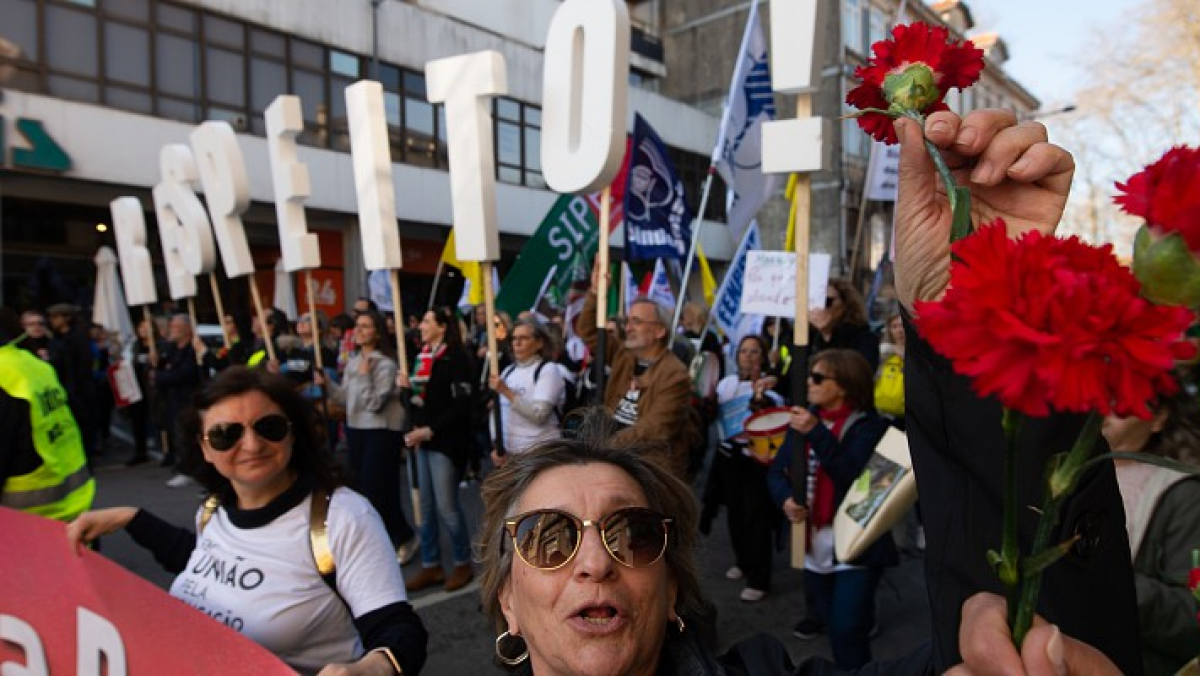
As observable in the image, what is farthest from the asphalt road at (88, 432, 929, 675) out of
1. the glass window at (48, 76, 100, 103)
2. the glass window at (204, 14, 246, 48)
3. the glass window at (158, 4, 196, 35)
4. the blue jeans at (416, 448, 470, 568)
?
the glass window at (204, 14, 246, 48)

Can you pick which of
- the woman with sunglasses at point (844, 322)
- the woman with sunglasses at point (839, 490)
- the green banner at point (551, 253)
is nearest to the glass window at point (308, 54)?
the green banner at point (551, 253)

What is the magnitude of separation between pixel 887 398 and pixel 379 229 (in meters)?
3.72

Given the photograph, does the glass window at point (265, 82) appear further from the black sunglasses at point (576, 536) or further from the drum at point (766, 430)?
the black sunglasses at point (576, 536)

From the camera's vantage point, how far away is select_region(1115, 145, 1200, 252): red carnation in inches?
15.8

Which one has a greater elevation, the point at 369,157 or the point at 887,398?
the point at 369,157

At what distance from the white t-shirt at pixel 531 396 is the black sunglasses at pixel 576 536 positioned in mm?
3455

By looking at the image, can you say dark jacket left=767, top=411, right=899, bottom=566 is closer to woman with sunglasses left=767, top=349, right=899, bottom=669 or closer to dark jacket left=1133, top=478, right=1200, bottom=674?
woman with sunglasses left=767, top=349, right=899, bottom=669

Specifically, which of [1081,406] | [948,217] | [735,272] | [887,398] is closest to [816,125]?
[887,398]

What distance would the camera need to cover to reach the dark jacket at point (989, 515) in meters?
0.75

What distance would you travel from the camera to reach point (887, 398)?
16.6 ft

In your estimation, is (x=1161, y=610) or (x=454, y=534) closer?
(x=1161, y=610)

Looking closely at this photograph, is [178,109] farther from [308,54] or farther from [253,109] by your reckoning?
[308,54]

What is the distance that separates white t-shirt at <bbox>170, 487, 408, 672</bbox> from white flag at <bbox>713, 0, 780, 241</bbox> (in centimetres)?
481

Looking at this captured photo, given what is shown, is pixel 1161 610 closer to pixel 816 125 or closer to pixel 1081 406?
pixel 1081 406
